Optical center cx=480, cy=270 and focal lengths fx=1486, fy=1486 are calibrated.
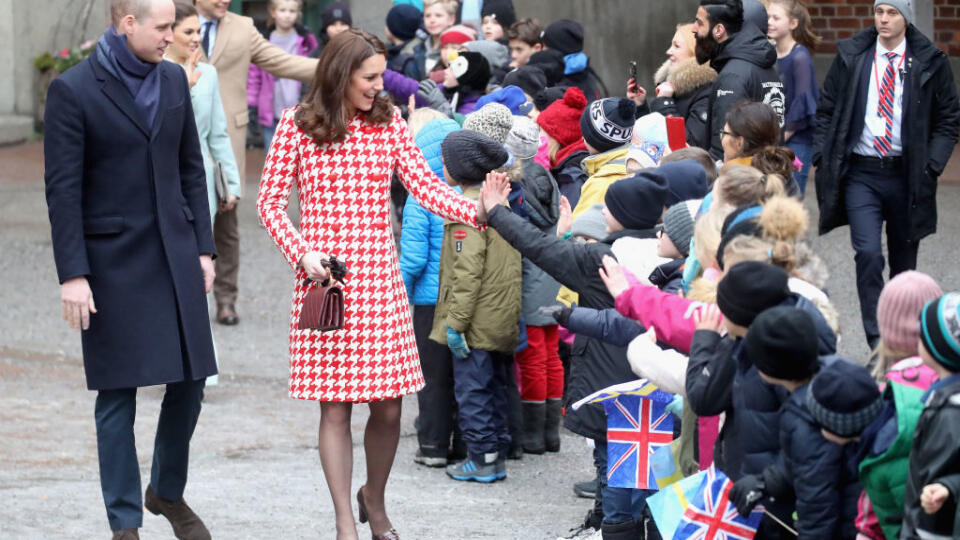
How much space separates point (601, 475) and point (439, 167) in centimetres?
193

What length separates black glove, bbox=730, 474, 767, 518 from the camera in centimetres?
405

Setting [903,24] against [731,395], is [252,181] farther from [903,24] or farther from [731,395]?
[731,395]

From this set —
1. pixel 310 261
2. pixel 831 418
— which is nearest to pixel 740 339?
pixel 831 418

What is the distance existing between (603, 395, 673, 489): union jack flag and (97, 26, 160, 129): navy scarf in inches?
79.6

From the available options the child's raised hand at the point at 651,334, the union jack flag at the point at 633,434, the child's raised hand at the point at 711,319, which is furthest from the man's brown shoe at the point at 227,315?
the child's raised hand at the point at 711,319

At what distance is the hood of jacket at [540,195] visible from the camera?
7012 mm

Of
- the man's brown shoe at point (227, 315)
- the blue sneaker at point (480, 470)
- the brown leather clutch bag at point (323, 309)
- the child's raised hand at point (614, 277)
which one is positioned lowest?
the man's brown shoe at point (227, 315)

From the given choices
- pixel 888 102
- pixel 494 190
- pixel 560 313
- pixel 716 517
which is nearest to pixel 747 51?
pixel 888 102

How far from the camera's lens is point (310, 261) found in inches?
213

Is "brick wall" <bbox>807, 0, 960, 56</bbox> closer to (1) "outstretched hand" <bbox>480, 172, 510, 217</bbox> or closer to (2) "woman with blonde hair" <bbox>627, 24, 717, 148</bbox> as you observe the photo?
(2) "woman with blonde hair" <bbox>627, 24, 717, 148</bbox>

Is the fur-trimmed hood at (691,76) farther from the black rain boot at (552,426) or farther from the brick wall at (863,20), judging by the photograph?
the brick wall at (863,20)

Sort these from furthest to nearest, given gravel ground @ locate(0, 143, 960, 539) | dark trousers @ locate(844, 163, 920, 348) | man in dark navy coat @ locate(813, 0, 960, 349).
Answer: dark trousers @ locate(844, 163, 920, 348)
man in dark navy coat @ locate(813, 0, 960, 349)
gravel ground @ locate(0, 143, 960, 539)

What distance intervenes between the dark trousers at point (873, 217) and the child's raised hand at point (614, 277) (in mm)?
3887

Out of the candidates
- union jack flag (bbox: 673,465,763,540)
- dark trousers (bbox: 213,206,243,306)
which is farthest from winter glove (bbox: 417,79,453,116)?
union jack flag (bbox: 673,465,763,540)
